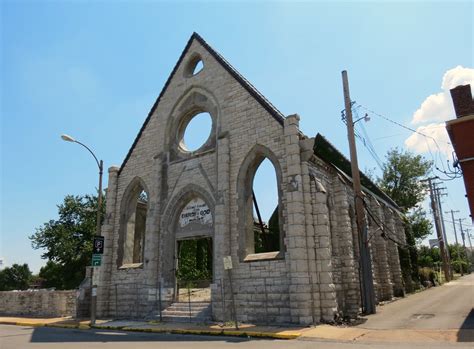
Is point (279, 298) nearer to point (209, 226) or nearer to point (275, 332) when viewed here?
point (275, 332)

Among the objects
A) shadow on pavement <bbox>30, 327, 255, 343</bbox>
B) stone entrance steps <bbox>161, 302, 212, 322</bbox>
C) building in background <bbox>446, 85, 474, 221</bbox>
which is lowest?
shadow on pavement <bbox>30, 327, 255, 343</bbox>

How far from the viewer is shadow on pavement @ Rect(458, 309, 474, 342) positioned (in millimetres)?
8394

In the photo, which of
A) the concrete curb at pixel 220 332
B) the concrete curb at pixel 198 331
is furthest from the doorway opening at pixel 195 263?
the concrete curb at pixel 220 332

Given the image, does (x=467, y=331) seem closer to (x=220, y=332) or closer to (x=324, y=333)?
(x=324, y=333)

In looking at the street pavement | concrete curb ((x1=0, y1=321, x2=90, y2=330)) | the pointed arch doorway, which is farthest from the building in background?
concrete curb ((x1=0, y1=321, x2=90, y2=330))

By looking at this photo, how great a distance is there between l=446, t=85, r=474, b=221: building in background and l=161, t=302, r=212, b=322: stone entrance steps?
392 inches

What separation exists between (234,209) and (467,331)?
814 cm

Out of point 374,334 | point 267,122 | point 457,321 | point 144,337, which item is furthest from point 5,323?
point 457,321

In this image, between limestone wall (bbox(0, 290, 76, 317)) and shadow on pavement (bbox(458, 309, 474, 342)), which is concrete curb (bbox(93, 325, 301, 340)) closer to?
shadow on pavement (bbox(458, 309, 474, 342))

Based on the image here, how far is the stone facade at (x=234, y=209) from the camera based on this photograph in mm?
12219

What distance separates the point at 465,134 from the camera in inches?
476

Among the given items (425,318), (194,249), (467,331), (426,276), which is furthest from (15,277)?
(467,331)

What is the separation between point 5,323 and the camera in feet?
57.4

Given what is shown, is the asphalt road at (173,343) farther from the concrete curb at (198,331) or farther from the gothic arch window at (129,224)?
the gothic arch window at (129,224)
